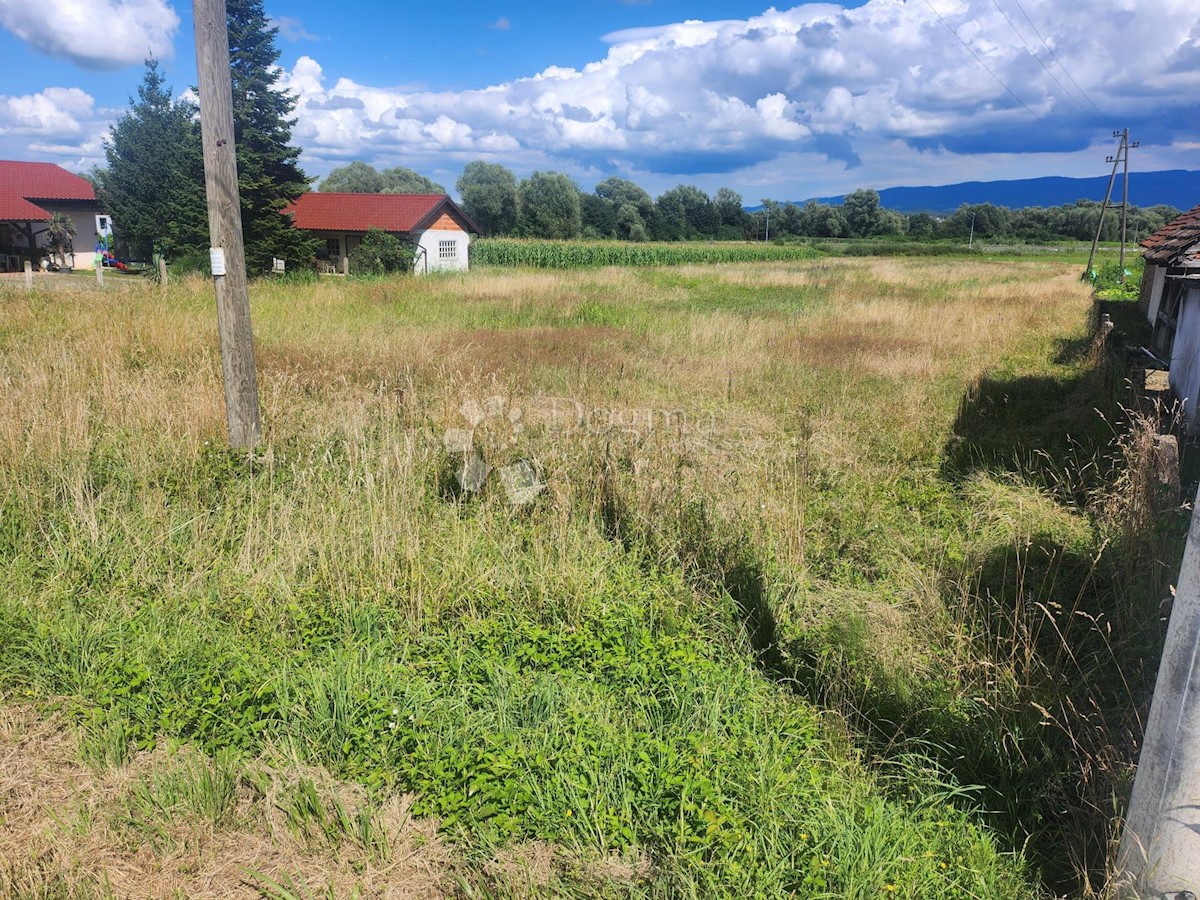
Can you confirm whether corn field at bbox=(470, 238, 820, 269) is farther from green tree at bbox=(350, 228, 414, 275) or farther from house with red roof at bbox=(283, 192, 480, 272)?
green tree at bbox=(350, 228, 414, 275)

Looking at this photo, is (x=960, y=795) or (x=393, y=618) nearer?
(x=960, y=795)

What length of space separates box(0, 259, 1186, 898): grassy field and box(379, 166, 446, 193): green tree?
8149 centimetres

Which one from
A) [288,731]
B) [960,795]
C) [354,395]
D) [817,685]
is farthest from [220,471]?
[960,795]

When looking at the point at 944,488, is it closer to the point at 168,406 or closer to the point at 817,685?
the point at 817,685

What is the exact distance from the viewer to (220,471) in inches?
213

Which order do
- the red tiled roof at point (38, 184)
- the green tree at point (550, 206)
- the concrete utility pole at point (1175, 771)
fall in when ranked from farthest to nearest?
1. the green tree at point (550, 206)
2. the red tiled roof at point (38, 184)
3. the concrete utility pole at point (1175, 771)

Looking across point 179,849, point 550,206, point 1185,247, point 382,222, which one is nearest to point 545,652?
point 179,849

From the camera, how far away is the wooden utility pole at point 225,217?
200 inches

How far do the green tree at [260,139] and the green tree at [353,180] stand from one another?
59.6m

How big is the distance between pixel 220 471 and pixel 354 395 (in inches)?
87.6

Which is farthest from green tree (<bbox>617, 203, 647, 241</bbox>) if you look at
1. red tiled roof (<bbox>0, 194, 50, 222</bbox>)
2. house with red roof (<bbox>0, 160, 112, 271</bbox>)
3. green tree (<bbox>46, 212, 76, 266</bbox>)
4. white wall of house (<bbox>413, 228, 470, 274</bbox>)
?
red tiled roof (<bbox>0, 194, 50, 222</bbox>)

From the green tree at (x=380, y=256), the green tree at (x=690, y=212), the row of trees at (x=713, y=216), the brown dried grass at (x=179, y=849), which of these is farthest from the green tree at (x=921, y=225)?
the brown dried grass at (x=179, y=849)

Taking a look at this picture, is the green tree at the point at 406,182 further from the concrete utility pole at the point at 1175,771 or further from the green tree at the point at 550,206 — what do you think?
the concrete utility pole at the point at 1175,771

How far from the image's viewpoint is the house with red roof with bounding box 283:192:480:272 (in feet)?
105
